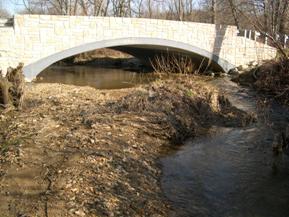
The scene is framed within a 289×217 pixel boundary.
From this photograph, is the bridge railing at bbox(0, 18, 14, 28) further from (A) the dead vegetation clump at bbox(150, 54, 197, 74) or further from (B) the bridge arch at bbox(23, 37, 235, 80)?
(A) the dead vegetation clump at bbox(150, 54, 197, 74)

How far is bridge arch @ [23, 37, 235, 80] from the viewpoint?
13.8 meters

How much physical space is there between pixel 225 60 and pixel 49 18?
938 centimetres

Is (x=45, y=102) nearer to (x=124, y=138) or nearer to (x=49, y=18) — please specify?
(x=124, y=138)

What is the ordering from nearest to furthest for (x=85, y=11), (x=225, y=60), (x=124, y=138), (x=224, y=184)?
(x=224, y=184) < (x=124, y=138) < (x=225, y=60) < (x=85, y=11)

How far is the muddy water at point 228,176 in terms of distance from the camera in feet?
16.7

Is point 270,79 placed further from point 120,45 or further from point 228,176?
point 228,176

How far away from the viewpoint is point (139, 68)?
77.3ft

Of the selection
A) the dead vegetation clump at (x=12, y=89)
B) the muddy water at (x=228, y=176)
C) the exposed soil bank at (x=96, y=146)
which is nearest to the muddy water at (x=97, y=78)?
the exposed soil bank at (x=96, y=146)

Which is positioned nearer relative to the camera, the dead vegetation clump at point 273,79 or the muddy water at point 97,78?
the dead vegetation clump at point 273,79

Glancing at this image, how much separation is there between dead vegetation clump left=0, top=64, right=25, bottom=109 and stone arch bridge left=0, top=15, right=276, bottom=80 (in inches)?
176

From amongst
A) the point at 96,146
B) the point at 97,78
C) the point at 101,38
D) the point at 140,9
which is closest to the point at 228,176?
the point at 96,146

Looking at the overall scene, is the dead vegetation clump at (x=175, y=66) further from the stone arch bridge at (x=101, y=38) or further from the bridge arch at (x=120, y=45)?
the stone arch bridge at (x=101, y=38)

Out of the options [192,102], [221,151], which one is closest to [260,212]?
[221,151]

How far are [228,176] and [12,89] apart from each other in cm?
501
